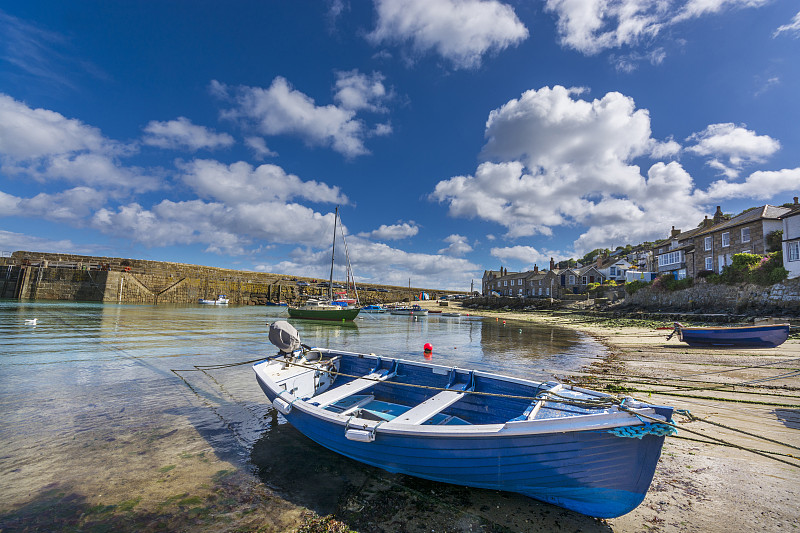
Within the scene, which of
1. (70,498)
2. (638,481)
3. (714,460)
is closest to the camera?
(638,481)

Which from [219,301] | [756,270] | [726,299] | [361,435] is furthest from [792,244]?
[219,301]

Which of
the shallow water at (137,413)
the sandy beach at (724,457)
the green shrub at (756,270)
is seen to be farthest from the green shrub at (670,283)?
the sandy beach at (724,457)

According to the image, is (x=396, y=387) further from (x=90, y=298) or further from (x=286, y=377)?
(x=90, y=298)

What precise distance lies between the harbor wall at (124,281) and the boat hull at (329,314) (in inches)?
1359

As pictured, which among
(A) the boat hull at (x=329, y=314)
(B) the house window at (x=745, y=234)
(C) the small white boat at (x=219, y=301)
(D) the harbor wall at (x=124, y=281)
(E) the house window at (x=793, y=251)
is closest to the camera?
(E) the house window at (x=793, y=251)

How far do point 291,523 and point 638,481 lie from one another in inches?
167

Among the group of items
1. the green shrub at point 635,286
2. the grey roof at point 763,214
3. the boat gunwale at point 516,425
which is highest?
the grey roof at point 763,214

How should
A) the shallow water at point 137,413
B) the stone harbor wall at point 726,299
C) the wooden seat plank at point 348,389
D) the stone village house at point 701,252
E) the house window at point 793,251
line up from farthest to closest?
1. the stone village house at point 701,252
2. the house window at point 793,251
3. the stone harbor wall at point 726,299
4. the wooden seat plank at point 348,389
5. the shallow water at point 137,413

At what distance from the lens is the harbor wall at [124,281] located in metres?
49.6

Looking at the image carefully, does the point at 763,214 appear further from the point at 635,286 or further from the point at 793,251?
the point at 635,286

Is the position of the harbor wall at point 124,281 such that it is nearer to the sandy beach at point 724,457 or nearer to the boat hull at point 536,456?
the boat hull at point 536,456

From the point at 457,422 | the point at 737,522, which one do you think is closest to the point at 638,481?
the point at 737,522

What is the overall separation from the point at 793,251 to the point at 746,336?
56.6ft

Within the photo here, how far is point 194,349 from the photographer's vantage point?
17609 millimetres
